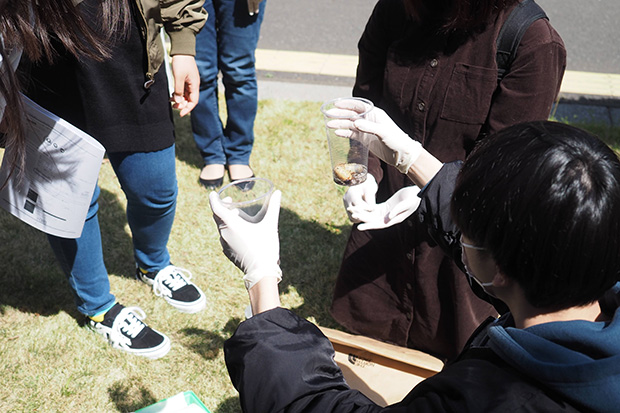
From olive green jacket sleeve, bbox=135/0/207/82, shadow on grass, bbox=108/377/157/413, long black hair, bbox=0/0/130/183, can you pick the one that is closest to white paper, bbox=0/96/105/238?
long black hair, bbox=0/0/130/183

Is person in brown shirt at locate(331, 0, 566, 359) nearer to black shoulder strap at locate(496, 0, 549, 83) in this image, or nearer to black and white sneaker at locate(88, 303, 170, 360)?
black shoulder strap at locate(496, 0, 549, 83)

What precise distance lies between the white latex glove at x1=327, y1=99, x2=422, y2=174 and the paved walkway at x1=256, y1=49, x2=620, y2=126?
2.92m

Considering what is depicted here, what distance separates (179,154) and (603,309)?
132 inches

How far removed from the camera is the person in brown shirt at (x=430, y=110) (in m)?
1.90

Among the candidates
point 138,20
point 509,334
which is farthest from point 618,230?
point 138,20

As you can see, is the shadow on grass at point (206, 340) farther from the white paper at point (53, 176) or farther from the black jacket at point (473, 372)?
the black jacket at point (473, 372)

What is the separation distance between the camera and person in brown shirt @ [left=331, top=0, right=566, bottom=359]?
74.9 inches

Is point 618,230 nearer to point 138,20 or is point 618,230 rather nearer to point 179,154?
point 138,20

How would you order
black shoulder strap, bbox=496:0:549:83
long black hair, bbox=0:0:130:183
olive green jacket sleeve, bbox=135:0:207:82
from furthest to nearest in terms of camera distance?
olive green jacket sleeve, bbox=135:0:207:82 → black shoulder strap, bbox=496:0:549:83 → long black hair, bbox=0:0:130:183

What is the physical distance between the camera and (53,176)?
191cm

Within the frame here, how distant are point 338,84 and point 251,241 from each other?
3.92 m

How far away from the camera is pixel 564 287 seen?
967 millimetres

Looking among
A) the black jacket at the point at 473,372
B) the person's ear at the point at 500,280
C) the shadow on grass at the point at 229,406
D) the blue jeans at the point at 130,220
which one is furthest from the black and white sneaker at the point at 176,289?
the person's ear at the point at 500,280

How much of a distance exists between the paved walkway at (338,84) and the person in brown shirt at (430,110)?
2512 millimetres
